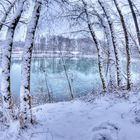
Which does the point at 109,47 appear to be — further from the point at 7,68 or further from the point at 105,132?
the point at 105,132

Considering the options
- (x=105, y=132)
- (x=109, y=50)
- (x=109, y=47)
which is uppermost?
(x=109, y=47)

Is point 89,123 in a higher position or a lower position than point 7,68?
lower

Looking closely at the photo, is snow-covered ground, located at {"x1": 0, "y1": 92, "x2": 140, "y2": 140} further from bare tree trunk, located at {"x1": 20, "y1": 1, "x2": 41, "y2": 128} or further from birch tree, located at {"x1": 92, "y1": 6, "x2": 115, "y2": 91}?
birch tree, located at {"x1": 92, "y1": 6, "x2": 115, "y2": 91}

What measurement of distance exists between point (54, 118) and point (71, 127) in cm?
111

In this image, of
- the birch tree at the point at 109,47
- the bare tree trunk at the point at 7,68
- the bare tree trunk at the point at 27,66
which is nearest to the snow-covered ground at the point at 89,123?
the bare tree trunk at the point at 27,66

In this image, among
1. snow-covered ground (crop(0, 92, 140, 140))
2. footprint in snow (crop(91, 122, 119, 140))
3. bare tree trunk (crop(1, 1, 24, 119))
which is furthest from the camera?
bare tree trunk (crop(1, 1, 24, 119))

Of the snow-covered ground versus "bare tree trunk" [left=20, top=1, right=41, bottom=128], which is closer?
the snow-covered ground

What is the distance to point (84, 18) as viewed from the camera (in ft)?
56.5

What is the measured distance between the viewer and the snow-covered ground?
776 centimetres

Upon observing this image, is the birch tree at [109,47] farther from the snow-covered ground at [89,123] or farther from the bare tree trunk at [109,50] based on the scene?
the snow-covered ground at [89,123]

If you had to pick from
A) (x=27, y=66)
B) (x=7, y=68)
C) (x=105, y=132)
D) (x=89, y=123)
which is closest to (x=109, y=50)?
(x=7, y=68)

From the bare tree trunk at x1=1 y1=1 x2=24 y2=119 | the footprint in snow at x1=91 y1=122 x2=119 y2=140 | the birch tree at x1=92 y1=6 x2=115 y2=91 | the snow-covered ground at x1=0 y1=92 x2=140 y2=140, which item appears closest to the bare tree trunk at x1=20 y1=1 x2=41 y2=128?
the snow-covered ground at x1=0 y1=92 x2=140 y2=140

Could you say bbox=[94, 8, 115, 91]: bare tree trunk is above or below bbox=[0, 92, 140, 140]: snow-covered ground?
above

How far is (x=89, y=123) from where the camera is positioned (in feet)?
28.7
